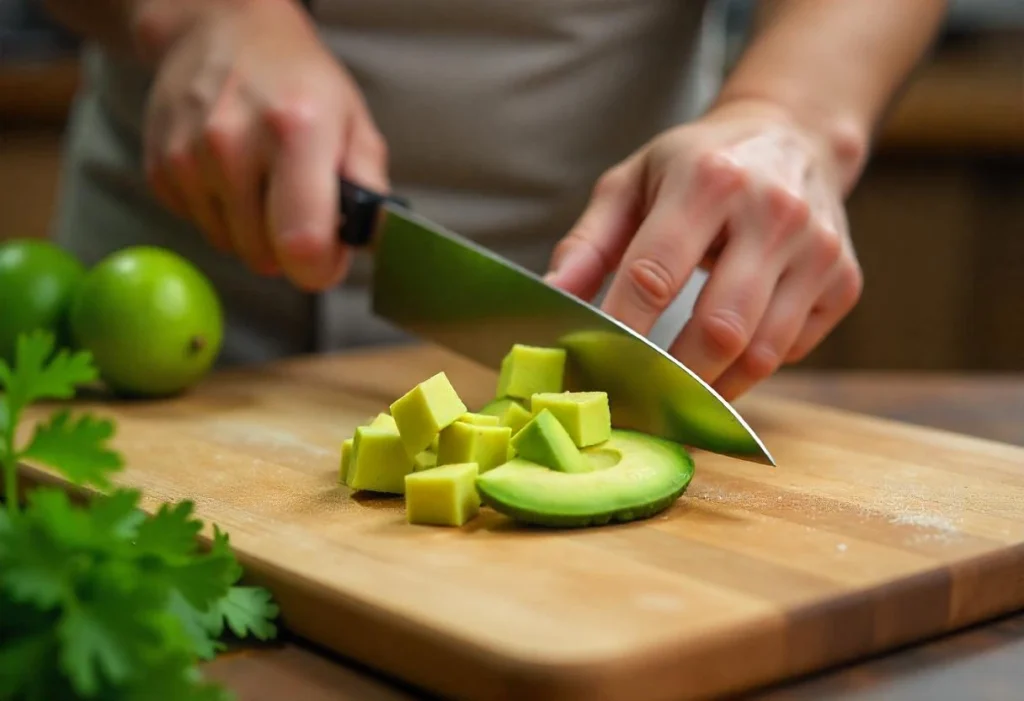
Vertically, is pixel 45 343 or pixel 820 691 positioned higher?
pixel 45 343

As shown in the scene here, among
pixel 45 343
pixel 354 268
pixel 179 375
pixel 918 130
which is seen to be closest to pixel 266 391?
pixel 179 375

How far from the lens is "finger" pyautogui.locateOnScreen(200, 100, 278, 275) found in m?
1.60

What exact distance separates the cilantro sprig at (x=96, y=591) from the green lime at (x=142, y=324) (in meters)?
0.73

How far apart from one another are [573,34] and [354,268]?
48cm

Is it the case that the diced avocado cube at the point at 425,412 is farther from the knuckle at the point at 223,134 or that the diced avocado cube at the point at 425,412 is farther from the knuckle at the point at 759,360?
the knuckle at the point at 223,134

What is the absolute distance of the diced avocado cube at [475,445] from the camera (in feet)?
3.71

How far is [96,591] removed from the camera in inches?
29.0

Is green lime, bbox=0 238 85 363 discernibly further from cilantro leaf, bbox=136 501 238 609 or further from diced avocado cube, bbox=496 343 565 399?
cilantro leaf, bbox=136 501 238 609

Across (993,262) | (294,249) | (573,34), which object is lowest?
(993,262)

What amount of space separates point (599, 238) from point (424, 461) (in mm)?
375

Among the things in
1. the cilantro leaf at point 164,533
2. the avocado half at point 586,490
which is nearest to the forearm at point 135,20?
the avocado half at point 586,490

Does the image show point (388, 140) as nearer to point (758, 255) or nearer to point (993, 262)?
point (758, 255)

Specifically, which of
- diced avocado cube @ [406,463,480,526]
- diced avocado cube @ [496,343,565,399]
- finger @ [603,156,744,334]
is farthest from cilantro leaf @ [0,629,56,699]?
finger @ [603,156,744,334]

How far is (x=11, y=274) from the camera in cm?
166
